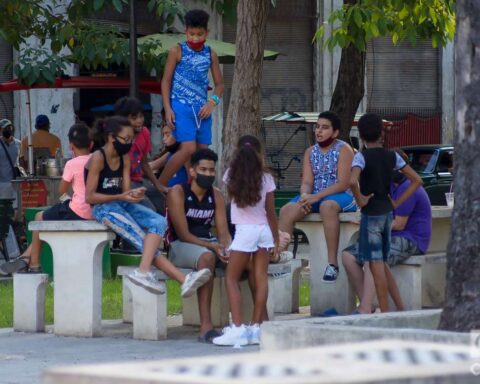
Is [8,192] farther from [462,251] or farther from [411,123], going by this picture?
[411,123]

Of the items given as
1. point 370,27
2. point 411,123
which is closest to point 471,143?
point 370,27

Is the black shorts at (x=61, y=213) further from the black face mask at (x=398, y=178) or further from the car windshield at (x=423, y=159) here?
the car windshield at (x=423, y=159)

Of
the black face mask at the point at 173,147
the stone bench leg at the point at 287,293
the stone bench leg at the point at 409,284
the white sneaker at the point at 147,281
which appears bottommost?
the stone bench leg at the point at 287,293

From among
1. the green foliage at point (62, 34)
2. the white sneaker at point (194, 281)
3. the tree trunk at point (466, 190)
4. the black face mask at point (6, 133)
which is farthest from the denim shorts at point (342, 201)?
the black face mask at point (6, 133)

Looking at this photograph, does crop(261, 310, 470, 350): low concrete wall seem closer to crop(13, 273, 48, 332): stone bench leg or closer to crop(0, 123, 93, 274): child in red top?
crop(0, 123, 93, 274): child in red top

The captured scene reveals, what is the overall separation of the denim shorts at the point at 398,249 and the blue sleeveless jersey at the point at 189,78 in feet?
6.44

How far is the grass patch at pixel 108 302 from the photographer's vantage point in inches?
477

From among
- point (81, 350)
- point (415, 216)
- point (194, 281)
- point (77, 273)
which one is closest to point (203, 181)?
point (194, 281)

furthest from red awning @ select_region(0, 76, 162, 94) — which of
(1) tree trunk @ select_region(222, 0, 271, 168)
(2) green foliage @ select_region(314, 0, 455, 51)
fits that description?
(1) tree trunk @ select_region(222, 0, 271, 168)

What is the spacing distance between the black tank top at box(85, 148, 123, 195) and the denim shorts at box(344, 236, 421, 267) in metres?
1.96

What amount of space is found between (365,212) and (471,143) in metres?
3.85

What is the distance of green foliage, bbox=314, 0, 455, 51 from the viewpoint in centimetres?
1538

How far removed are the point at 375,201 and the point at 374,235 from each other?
0.87ft

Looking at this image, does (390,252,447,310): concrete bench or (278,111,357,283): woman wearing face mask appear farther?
(278,111,357,283): woman wearing face mask
